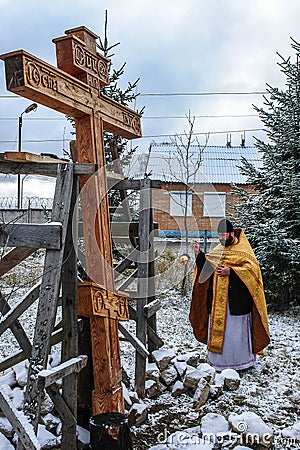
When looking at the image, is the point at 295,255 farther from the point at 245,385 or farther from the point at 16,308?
the point at 16,308

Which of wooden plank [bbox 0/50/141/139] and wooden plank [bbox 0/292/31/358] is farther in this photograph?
wooden plank [bbox 0/292/31/358]

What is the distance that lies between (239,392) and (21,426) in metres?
3.23

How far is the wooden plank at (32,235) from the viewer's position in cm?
322

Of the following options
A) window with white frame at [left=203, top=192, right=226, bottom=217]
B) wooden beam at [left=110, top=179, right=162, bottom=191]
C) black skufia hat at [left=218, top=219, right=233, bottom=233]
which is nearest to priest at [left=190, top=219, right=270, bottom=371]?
black skufia hat at [left=218, top=219, right=233, bottom=233]

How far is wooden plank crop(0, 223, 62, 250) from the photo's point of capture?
3.22 metres

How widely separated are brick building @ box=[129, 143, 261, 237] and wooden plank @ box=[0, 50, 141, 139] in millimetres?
13510

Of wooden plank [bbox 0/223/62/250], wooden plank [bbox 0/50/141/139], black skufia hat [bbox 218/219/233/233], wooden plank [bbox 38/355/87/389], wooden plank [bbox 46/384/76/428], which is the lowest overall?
wooden plank [bbox 46/384/76/428]

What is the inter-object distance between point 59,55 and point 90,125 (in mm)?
596

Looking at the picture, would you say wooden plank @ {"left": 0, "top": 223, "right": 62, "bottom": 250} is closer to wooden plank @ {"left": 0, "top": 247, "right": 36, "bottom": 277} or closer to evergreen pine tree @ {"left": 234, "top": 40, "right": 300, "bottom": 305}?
wooden plank @ {"left": 0, "top": 247, "right": 36, "bottom": 277}

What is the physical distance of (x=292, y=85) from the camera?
387 inches

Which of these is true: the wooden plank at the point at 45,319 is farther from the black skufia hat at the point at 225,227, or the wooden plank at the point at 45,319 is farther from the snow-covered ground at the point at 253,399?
the black skufia hat at the point at 225,227

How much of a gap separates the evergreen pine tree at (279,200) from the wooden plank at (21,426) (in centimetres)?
673

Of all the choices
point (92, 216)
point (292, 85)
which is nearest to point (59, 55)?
point (92, 216)

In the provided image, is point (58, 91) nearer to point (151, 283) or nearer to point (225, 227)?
point (151, 283)
